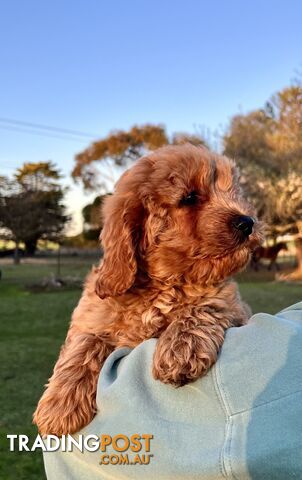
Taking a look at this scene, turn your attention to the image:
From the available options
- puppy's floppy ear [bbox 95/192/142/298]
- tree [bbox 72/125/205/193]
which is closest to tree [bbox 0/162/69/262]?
tree [bbox 72/125/205/193]

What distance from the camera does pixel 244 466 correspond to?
155cm

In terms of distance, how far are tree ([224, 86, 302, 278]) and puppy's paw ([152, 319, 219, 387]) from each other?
23.5m

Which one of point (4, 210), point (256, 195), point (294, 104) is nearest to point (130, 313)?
point (256, 195)

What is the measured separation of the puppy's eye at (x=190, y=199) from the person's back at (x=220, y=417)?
2.83 ft


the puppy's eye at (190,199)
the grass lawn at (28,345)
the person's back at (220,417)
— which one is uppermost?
the puppy's eye at (190,199)

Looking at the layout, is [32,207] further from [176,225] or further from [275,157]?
[176,225]

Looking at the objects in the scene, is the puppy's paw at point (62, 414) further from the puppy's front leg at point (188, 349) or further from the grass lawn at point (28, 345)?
the grass lawn at point (28, 345)

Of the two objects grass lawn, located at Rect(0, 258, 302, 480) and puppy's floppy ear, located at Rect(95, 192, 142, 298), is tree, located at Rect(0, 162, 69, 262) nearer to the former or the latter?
grass lawn, located at Rect(0, 258, 302, 480)

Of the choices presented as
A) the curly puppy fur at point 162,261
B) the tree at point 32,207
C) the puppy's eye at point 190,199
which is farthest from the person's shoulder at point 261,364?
the tree at point 32,207

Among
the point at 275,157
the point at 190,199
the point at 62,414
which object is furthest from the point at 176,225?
the point at 275,157

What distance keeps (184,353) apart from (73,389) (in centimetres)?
53

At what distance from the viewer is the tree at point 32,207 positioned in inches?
2121

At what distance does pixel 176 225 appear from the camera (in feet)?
8.32

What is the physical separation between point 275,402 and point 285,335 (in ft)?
0.73
